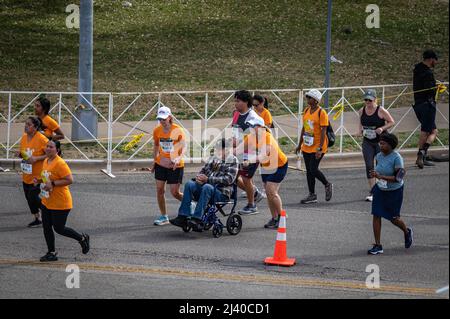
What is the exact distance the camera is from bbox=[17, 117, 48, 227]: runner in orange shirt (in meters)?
13.9

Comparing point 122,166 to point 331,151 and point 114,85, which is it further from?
point 114,85

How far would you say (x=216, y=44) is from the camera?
99.6 feet

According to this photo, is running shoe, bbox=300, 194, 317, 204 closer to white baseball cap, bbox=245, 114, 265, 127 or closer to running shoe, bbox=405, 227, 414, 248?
white baseball cap, bbox=245, 114, 265, 127

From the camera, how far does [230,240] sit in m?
13.6

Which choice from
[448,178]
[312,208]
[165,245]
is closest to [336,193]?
[312,208]

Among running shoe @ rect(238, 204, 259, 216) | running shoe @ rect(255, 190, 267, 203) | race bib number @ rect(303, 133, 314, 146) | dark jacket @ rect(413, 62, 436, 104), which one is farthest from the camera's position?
dark jacket @ rect(413, 62, 436, 104)

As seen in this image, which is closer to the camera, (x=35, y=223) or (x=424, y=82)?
(x=35, y=223)

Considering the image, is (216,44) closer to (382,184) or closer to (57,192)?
(382,184)

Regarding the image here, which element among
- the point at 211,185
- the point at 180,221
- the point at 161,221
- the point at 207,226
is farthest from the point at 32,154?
the point at 207,226

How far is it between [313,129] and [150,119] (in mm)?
7962

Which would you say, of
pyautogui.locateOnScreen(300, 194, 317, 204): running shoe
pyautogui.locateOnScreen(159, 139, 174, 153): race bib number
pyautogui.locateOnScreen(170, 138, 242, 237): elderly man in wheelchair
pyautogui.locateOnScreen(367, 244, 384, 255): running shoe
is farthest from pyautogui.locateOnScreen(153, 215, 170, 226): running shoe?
pyautogui.locateOnScreen(367, 244, 384, 255): running shoe

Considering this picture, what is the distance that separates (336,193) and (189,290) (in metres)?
6.41

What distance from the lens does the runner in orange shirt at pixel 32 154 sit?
45.5 feet

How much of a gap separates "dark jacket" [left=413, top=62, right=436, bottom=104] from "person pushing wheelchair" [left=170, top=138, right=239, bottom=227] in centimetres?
551
